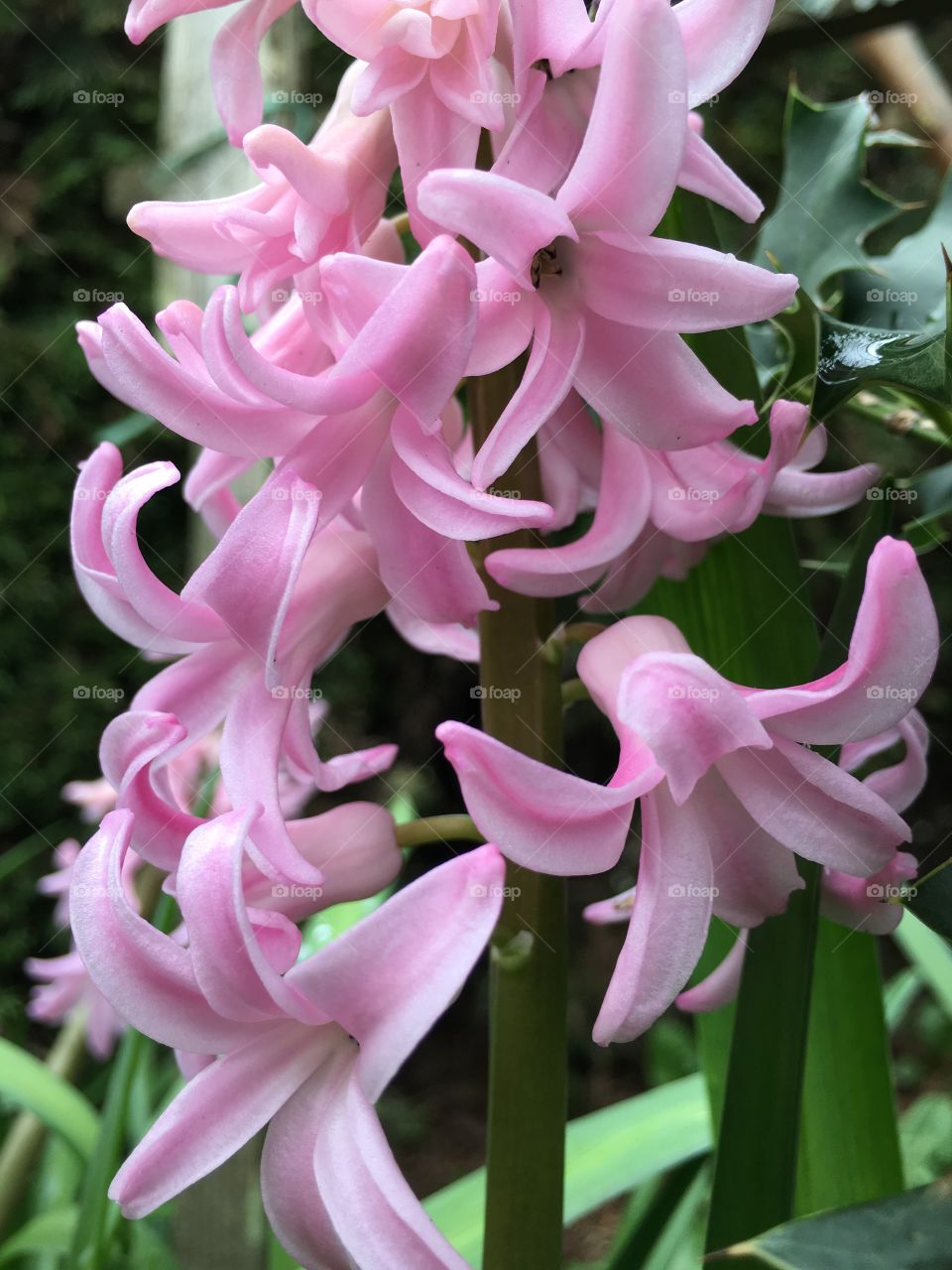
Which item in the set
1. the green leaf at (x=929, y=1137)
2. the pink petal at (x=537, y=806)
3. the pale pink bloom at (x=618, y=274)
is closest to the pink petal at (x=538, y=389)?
the pale pink bloom at (x=618, y=274)

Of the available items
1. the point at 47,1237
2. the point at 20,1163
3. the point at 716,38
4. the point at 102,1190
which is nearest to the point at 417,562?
the point at 716,38

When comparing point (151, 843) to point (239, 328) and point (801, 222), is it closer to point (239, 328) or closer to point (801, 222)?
point (239, 328)

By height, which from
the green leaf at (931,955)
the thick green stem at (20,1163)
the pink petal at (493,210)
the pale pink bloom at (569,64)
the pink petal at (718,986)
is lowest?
the thick green stem at (20,1163)

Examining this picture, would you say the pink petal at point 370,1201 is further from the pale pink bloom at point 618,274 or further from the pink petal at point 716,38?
the pink petal at point 716,38

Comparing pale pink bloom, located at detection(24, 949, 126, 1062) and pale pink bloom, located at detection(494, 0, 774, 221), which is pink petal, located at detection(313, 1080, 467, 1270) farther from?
pale pink bloom, located at detection(24, 949, 126, 1062)

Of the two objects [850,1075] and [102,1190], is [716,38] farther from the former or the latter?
[102,1190]

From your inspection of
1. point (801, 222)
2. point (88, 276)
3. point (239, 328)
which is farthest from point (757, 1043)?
point (88, 276)
